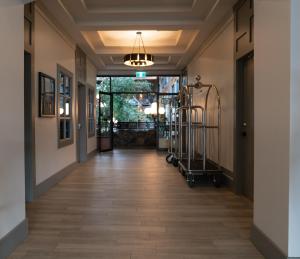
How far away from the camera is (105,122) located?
35.5 feet

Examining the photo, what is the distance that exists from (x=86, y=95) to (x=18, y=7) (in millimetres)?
5421

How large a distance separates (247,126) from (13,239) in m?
3.36

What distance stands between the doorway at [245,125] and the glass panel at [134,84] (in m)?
6.98

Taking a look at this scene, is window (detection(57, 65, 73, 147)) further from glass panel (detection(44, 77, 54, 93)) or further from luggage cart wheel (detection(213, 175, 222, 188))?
luggage cart wheel (detection(213, 175, 222, 188))

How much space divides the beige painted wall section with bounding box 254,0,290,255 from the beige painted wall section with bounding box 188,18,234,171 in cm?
224

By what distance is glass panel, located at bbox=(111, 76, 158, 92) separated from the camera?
11.4m

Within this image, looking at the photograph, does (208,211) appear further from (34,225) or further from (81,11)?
(81,11)

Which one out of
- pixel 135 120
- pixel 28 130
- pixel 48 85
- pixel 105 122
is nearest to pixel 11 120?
pixel 28 130

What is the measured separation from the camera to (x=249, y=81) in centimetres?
434

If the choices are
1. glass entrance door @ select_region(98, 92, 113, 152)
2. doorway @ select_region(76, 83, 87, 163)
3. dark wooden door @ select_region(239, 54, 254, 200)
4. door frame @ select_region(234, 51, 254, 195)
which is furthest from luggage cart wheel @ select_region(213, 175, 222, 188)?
glass entrance door @ select_region(98, 92, 113, 152)

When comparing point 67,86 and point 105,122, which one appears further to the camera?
point 105,122

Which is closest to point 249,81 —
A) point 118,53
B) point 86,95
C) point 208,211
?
point 208,211

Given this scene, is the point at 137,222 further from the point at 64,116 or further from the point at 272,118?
the point at 64,116

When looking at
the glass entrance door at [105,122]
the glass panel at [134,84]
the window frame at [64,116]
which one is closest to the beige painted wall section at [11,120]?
the window frame at [64,116]
